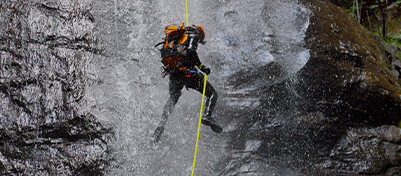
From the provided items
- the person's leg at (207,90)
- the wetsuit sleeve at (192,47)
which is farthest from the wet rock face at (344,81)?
the wetsuit sleeve at (192,47)

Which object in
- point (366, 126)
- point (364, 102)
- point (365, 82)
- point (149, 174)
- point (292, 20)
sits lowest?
point (149, 174)

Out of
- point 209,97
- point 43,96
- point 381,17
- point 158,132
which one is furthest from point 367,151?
point 43,96

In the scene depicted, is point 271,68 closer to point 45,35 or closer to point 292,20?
point 292,20

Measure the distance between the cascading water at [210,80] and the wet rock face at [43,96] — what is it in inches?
15.4

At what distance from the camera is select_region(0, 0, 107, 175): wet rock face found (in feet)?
15.2

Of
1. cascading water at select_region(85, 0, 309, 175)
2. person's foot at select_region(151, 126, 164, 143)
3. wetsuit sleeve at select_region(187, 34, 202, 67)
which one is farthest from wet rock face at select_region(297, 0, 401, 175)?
person's foot at select_region(151, 126, 164, 143)

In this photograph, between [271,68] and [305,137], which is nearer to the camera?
[305,137]

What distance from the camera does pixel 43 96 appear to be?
506 cm

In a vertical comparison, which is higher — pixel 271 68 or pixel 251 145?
pixel 271 68

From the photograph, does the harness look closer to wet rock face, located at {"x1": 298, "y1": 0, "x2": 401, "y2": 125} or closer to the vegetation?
wet rock face, located at {"x1": 298, "y1": 0, "x2": 401, "y2": 125}

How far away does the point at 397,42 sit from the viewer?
8.11 metres

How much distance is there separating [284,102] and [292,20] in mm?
1960

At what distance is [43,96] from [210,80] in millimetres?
3600

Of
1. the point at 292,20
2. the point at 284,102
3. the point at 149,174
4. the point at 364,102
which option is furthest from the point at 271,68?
the point at 149,174
